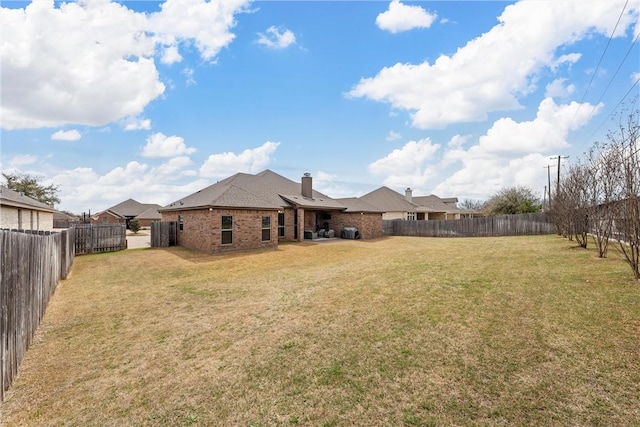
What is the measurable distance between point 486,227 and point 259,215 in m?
21.1

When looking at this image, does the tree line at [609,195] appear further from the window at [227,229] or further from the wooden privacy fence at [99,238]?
the wooden privacy fence at [99,238]

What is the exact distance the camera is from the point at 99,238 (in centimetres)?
1661

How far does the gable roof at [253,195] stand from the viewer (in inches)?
644

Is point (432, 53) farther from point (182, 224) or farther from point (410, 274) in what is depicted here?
point (182, 224)

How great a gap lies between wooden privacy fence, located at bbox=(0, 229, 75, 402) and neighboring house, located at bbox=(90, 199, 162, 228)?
42967mm

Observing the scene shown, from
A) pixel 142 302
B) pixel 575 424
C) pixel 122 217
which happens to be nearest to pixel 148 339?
pixel 142 302

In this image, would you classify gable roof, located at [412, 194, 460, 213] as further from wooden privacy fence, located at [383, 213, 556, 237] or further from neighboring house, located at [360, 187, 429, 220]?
wooden privacy fence, located at [383, 213, 556, 237]

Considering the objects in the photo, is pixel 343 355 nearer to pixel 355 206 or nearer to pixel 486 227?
pixel 355 206

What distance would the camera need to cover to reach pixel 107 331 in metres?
5.57

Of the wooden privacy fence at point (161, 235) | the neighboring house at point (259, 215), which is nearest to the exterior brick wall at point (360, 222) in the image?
the neighboring house at point (259, 215)

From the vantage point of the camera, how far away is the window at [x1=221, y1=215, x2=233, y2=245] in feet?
51.5

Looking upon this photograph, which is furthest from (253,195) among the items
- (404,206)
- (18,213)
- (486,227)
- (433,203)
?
(433,203)

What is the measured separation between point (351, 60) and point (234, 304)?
1389 cm

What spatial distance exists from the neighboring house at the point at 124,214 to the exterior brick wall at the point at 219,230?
103 feet
